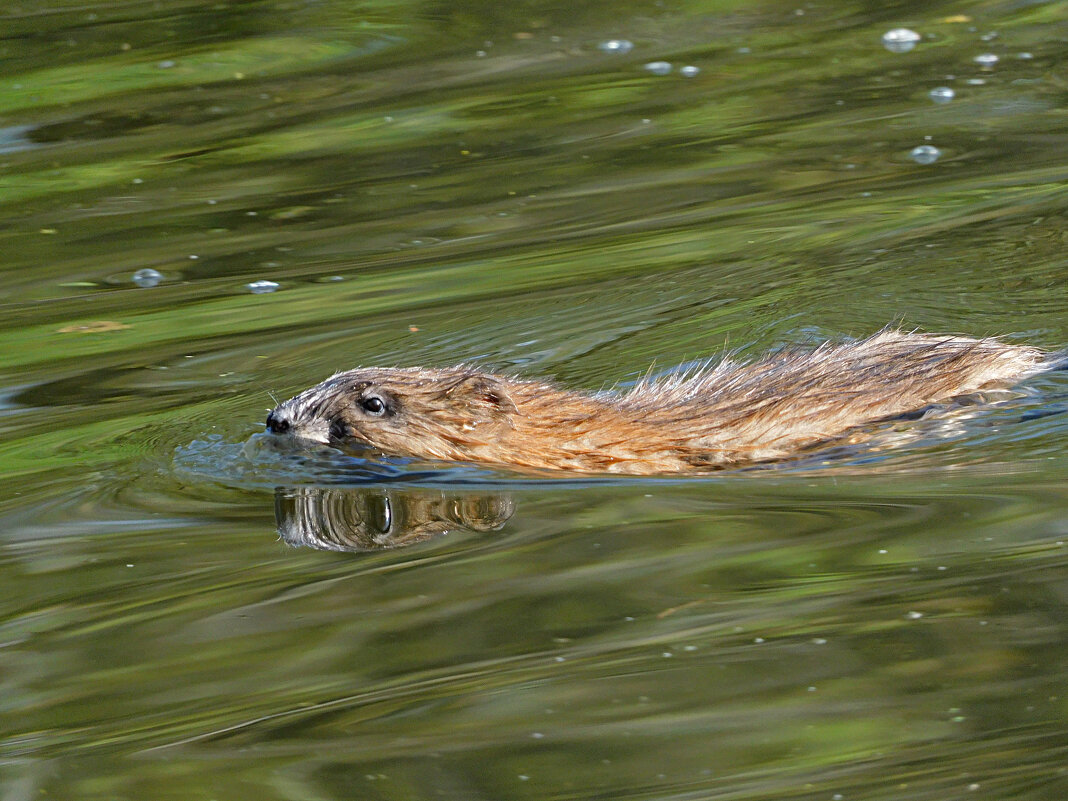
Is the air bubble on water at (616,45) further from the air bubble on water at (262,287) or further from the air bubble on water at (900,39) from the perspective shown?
the air bubble on water at (262,287)

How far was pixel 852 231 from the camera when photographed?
8.28m

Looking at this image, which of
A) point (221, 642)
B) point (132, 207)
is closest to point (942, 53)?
point (132, 207)

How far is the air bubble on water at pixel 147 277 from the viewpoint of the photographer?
8.40 m

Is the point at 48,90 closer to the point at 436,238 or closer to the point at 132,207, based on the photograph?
the point at 132,207

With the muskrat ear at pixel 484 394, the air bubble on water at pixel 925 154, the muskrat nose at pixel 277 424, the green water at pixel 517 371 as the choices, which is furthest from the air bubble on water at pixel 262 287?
the air bubble on water at pixel 925 154

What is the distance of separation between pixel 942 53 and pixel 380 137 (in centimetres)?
388

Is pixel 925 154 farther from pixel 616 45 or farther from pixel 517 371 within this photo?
pixel 517 371

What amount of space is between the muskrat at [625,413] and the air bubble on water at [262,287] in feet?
7.46

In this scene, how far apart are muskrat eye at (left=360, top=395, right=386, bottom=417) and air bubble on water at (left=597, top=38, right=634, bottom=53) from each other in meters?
6.05

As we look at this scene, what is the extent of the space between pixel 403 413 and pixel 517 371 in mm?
1472

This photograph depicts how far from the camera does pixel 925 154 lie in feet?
30.1

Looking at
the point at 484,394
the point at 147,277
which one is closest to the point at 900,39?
the point at 147,277

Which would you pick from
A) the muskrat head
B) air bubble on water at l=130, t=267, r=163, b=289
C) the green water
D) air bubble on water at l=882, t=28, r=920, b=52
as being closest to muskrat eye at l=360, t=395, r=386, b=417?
the muskrat head

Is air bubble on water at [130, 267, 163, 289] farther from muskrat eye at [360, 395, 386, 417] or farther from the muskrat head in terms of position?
muskrat eye at [360, 395, 386, 417]
